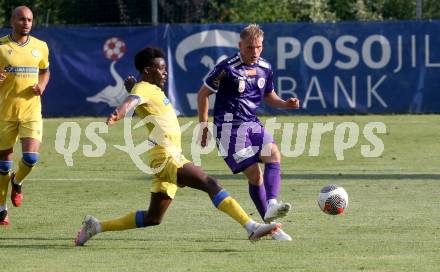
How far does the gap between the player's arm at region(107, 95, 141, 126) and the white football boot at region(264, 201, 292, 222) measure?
61.8 inches

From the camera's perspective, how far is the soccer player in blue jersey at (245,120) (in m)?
10.4

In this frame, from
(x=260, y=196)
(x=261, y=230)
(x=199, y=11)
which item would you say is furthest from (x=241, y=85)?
(x=199, y=11)

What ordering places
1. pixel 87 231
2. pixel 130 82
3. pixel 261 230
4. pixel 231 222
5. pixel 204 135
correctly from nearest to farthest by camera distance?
1. pixel 261 230
2. pixel 130 82
3. pixel 87 231
4. pixel 204 135
5. pixel 231 222

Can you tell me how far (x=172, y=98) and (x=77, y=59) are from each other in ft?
8.34

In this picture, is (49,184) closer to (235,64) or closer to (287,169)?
(287,169)

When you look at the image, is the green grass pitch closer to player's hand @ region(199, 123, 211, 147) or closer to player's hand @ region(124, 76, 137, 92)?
player's hand @ region(199, 123, 211, 147)

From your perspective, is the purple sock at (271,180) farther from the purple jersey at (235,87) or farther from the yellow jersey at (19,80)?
the yellow jersey at (19,80)

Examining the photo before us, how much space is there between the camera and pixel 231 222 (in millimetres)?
11250

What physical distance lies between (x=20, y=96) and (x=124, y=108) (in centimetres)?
301

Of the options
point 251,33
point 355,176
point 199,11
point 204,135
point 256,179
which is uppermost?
point 251,33

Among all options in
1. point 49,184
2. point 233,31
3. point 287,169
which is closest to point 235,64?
point 49,184

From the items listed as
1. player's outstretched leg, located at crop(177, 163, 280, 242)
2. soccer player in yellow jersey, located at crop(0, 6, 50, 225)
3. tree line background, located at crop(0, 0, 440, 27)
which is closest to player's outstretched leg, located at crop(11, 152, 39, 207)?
soccer player in yellow jersey, located at crop(0, 6, 50, 225)

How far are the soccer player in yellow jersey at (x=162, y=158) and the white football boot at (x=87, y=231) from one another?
1cm

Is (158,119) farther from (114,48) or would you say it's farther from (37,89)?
(114,48)
